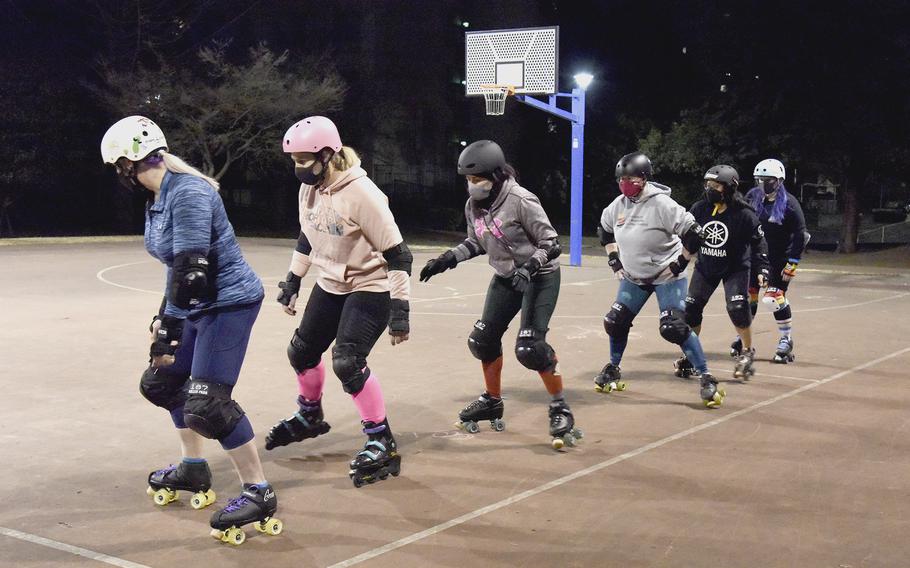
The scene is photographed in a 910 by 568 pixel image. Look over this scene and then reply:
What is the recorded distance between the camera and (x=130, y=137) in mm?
4902

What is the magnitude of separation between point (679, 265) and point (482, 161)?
225cm

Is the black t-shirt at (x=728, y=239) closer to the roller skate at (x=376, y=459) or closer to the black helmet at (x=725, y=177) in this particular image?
the black helmet at (x=725, y=177)

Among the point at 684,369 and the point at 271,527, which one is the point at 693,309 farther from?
the point at 271,527

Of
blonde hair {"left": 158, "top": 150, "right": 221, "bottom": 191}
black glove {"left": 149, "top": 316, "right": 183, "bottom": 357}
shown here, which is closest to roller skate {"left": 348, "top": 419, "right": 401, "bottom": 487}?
black glove {"left": 149, "top": 316, "right": 183, "bottom": 357}

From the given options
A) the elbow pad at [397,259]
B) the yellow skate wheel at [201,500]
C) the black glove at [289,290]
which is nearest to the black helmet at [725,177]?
the elbow pad at [397,259]

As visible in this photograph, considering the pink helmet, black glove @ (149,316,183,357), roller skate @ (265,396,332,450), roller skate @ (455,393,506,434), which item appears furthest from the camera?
roller skate @ (455,393,506,434)

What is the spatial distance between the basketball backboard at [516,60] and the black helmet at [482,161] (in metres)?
15.9

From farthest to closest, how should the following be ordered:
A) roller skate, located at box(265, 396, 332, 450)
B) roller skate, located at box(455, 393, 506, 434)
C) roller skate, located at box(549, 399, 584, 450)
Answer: roller skate, located at box(455, 393, 506, 434) < roller skate, located at box(549, 399, 584, 450) < roller skate, located at box(265, 396, 332, 450)

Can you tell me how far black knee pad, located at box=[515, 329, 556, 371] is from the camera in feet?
22.4

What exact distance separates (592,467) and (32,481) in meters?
3.45

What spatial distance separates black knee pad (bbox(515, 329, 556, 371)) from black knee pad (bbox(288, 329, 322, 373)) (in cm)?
141

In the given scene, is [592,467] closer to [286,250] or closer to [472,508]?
[472,508]

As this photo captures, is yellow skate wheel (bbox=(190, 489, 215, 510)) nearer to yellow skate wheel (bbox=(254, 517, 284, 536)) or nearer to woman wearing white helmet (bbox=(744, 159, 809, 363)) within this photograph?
yellow skate wheel (bbox=(254, 517, 284, 536))

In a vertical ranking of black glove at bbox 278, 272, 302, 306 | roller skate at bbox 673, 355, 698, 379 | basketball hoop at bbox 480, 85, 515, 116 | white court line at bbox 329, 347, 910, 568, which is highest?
basketball hoop at bbox 480, 85, 515, 116
